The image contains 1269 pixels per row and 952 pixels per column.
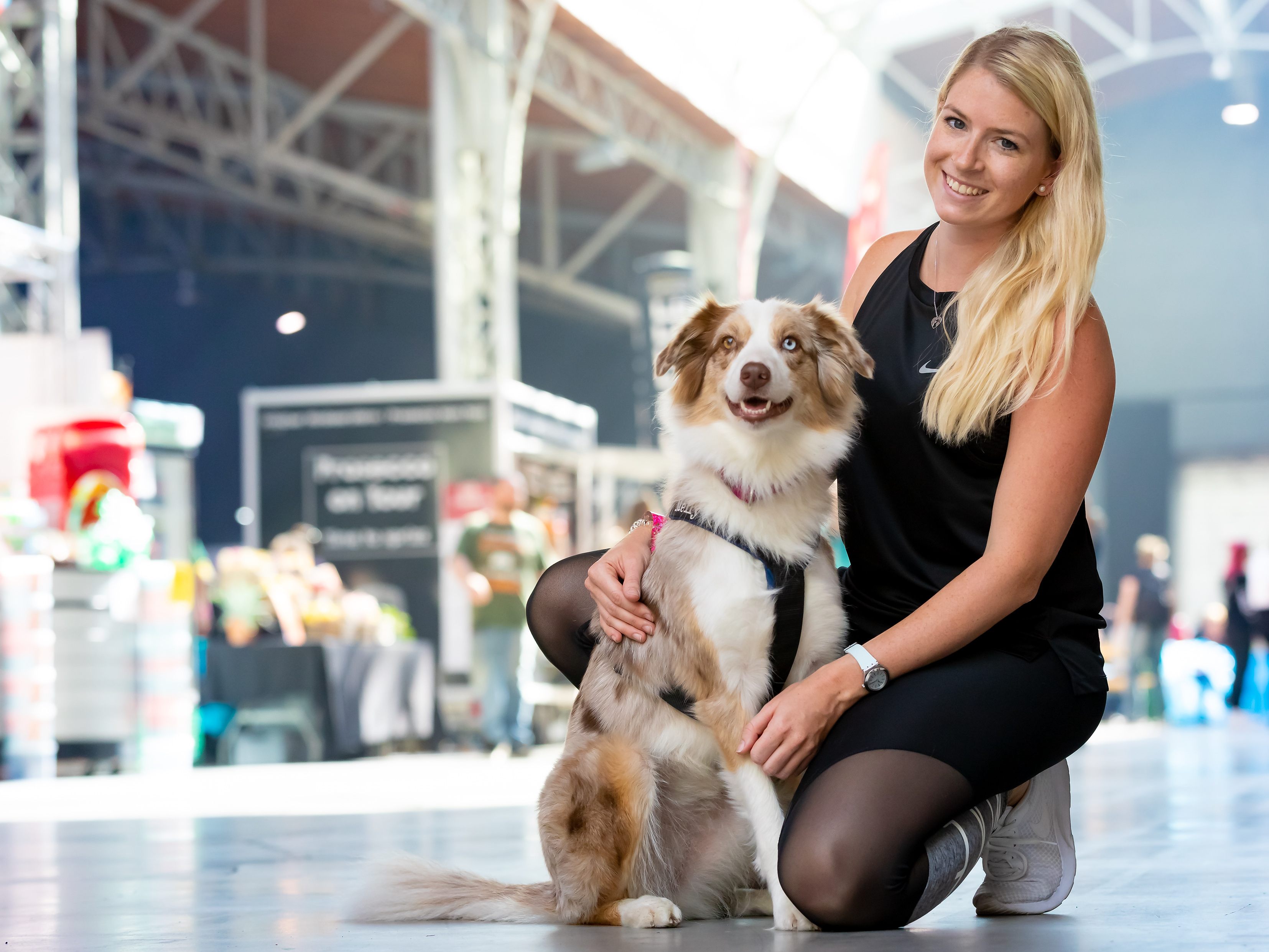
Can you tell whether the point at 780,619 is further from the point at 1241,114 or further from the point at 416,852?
the point at 1241,114

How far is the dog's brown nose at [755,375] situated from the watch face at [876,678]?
511mm

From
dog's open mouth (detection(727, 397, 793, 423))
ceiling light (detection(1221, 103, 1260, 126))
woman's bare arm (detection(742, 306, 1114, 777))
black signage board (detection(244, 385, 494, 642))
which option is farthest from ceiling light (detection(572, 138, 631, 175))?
→ woman's bare arm (detection(742, 306, 1114, 777))

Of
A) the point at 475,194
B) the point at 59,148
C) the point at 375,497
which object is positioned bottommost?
the point at 375,497

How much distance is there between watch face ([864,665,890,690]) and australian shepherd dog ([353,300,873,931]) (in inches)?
4.1

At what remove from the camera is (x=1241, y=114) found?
19156 mm

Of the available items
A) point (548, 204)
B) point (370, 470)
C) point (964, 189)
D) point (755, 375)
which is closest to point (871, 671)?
point (755, 375)

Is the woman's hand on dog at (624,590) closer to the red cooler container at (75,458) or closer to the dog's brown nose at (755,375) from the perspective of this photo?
the dog's brown nose at (755,375)

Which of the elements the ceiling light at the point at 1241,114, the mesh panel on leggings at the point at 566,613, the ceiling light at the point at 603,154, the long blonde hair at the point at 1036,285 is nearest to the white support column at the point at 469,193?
the ceiling light at the point at 603,154

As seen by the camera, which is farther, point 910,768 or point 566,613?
point 566,613

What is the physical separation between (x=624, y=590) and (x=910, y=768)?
1.79 ft

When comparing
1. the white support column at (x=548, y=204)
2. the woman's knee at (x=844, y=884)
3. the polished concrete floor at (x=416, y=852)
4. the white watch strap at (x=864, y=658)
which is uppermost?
the white support column at (x=548, y=204)

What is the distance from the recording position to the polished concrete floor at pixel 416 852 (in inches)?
80.6

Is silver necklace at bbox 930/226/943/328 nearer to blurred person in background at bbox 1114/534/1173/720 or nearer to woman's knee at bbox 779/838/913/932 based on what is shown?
woman's knee at bbox 779/838/913/932

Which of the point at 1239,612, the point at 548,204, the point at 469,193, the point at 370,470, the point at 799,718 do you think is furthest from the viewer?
the point at 548,204
